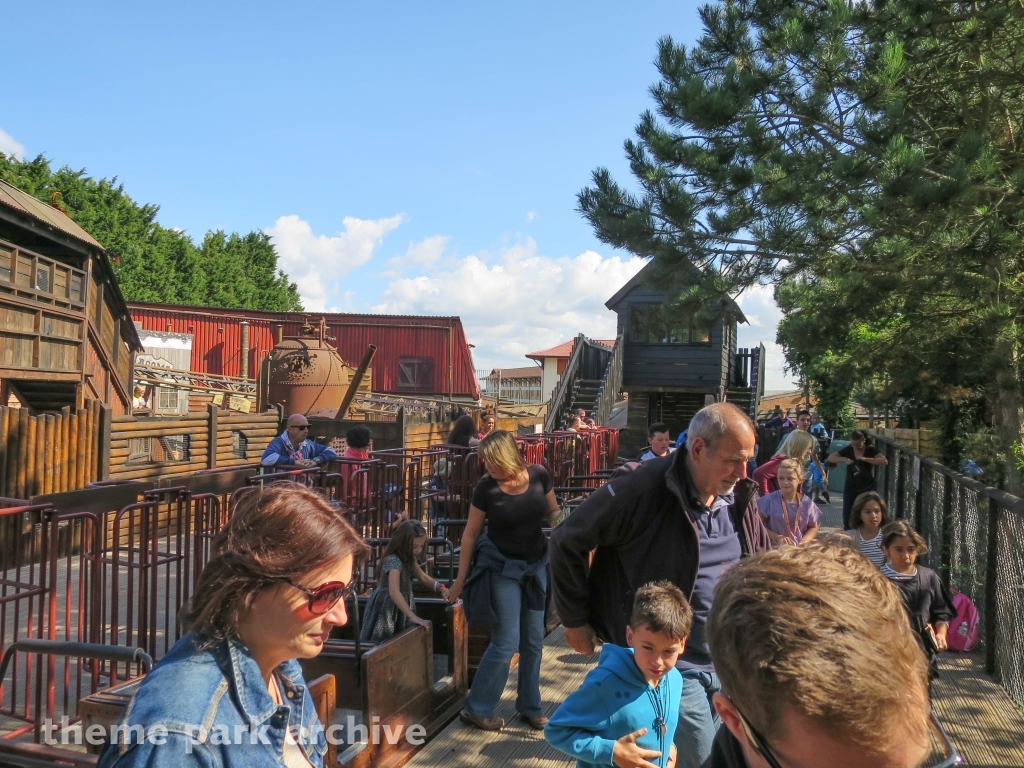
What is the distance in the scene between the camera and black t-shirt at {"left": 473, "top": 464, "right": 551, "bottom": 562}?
498cm

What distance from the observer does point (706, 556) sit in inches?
128

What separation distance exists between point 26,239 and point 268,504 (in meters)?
18.3

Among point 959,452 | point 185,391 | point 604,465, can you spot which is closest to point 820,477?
point 959,452

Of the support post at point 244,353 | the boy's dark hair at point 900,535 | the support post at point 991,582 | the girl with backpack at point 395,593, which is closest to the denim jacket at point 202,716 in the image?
the girl with backpack at point 395,593

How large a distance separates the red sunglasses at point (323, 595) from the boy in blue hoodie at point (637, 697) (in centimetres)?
129

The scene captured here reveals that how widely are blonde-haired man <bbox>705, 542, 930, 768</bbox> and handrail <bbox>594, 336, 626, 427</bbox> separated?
72.1 feet

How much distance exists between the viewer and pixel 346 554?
1.83 meters

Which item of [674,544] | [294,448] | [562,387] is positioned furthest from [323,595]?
[562,387]

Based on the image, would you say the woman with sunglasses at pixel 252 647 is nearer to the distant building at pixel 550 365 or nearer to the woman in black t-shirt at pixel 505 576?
the woman in black t-shirt at pixel 505 576

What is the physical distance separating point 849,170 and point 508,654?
4.82 metres

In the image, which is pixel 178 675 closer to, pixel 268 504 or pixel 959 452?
pixel 268 504

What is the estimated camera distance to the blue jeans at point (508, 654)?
4879 mm

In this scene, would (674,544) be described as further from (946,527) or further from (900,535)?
(946,527)

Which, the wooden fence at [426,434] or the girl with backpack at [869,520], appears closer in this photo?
the girl with backpack at [869,520]
